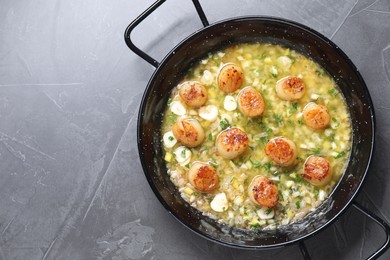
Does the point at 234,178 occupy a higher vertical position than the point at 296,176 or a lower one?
lower

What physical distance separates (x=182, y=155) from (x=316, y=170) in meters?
0.84

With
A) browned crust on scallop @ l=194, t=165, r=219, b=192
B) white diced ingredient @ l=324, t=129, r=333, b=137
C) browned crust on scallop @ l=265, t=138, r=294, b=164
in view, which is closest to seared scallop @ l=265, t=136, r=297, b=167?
browned crust on scallop @ l=265, t=138, r=294, b=164

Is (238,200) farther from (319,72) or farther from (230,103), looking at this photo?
(319,72)

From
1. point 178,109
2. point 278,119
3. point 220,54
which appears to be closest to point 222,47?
point 220,54

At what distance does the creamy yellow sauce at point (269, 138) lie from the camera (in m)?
3.39

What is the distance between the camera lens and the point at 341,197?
338 cm

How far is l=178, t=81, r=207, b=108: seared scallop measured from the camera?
3365mm

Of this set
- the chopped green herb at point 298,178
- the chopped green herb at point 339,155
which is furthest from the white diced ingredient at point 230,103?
the chopped green herb at point 339,155

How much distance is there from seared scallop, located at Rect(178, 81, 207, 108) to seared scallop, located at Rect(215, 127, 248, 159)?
0.87 ft

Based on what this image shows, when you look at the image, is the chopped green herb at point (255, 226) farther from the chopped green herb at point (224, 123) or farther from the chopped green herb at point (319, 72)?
the chopped green herb at point (319, 72)

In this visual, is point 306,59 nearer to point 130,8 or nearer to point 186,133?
point 186,133

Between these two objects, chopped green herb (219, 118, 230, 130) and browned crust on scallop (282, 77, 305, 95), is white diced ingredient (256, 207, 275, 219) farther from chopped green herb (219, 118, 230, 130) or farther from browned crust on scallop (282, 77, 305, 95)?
browned crust on scallop (282, 77, 305, 95)

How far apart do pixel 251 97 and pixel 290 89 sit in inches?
9.5

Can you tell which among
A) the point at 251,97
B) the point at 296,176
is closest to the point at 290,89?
the point at 251,97
